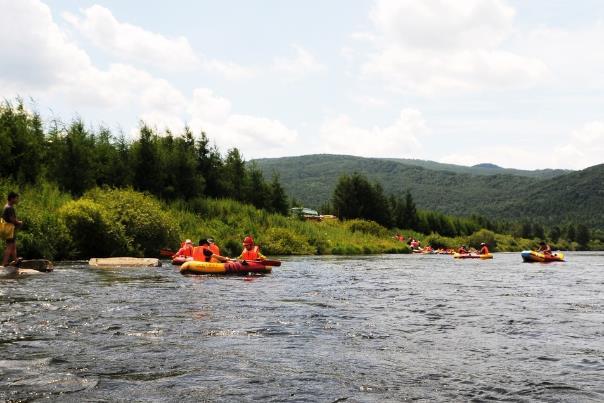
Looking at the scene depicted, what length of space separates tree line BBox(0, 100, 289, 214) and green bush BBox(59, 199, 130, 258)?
6500mm

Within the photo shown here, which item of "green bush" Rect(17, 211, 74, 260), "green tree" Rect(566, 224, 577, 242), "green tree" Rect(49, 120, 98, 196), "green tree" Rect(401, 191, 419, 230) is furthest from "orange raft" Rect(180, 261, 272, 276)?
"green tree" Rect(566, 224, 577, 242)

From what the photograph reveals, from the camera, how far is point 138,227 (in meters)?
33.2

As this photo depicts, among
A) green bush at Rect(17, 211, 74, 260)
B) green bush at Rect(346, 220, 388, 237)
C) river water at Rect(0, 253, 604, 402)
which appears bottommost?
river water at Rect(0, 253, 604, 402)

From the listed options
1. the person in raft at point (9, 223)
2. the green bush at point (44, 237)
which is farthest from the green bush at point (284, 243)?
the person in raft at point (9, 223)

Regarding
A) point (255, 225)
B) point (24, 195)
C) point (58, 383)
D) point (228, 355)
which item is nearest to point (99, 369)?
point (58, 383)

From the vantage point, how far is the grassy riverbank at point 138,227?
27.4 meters

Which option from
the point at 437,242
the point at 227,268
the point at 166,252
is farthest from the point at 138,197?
the point at 437,242

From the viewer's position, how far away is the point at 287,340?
946 cm

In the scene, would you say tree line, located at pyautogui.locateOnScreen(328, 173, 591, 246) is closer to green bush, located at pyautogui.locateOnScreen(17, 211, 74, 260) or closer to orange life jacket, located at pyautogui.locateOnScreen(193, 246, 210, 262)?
green bush, located at pyautogui.locateOnScreen(17, 211, 74, 260)

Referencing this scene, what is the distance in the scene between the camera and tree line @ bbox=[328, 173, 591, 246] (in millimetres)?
92812

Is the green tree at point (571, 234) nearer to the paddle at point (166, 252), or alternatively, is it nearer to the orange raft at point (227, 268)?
the paddle at point (166, 252)

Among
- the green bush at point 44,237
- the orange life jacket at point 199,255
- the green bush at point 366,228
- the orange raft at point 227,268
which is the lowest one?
the orange raft at point 227,268

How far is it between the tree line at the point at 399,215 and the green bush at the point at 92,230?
63473 millimetres

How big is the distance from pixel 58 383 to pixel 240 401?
87.4 inches
